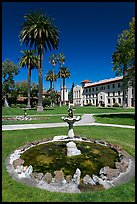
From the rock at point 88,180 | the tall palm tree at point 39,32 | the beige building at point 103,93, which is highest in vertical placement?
the tall palm tree at point 39,32

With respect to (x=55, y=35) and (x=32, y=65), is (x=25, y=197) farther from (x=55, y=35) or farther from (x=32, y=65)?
(x=32, y=65)

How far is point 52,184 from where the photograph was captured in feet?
17.1

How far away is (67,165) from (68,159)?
58cm

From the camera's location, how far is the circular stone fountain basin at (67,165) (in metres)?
5.34

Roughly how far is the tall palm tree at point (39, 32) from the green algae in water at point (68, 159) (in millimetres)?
21421

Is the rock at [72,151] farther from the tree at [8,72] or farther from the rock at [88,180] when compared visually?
the tree at [8,72]

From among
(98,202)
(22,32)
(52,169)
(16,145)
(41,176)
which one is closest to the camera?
(98,202)

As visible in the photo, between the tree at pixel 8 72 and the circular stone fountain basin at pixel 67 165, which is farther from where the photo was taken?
the tree at pixel 8 72

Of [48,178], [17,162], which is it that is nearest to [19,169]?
[17,162]

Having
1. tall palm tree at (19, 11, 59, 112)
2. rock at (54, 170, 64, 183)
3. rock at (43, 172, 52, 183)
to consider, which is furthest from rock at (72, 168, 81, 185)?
tall palm tree at (19, 11, 59, 112)

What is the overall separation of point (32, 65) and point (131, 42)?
33.4 meters

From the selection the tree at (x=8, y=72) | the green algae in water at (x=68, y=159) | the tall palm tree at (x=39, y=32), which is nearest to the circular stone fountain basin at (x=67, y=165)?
the green algae in water at (x=68, y=159)

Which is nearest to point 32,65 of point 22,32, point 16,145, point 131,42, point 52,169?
point 22,32

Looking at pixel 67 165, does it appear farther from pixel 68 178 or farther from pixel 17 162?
pixel 17 162
